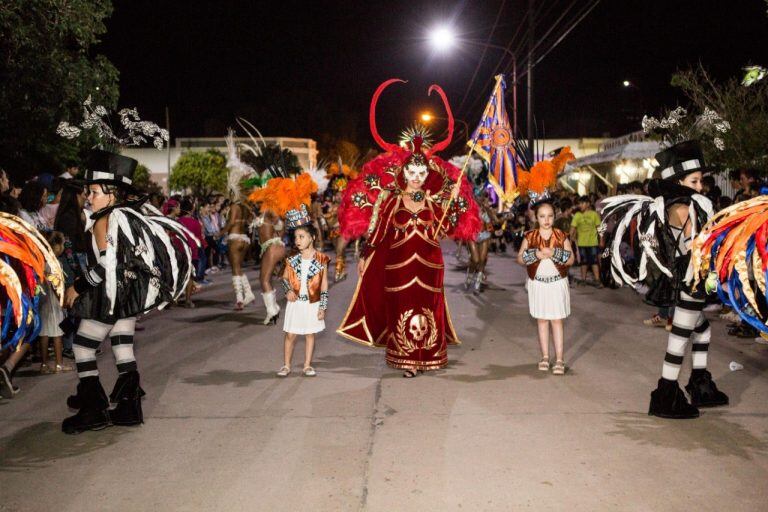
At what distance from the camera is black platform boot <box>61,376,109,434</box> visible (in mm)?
5285

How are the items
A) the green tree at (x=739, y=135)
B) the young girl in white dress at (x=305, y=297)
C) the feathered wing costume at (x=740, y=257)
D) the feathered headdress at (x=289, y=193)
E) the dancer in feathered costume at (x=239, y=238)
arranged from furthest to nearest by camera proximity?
the green tree at (x=739, y=135)
the dancer in feathered costume at (x=239, y=238)
the feathered headdress at (x=289, y=193)
the young girl in white dress at (x=305, y=297)
the feathered wing costume at (x=740, y=257)

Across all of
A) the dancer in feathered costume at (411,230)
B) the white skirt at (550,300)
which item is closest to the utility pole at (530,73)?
the dancer in feathered costume at (411,230)

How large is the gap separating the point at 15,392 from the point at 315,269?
9.40 ft

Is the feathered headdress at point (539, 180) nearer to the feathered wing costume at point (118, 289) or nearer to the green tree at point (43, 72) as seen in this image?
the feathered wing costume at point (118, 289)

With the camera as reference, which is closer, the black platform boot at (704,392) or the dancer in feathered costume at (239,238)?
the black platform boot at (704,392)

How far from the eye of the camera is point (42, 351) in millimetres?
7285

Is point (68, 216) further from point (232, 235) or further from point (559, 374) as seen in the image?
point (559, 374)

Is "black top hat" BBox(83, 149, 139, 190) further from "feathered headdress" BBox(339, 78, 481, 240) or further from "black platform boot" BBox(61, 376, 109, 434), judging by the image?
"feathered headdress" BBox(339, 78, 481, 240)

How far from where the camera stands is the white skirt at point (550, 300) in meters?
6.89

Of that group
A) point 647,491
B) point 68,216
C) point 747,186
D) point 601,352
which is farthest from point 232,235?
point 647,491

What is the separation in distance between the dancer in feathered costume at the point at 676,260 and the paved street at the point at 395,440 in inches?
8.2

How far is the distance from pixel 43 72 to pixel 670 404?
11.6m

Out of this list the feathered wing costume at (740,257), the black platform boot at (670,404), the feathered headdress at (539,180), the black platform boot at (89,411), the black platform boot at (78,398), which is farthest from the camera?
the feathered headdress at (539,180)

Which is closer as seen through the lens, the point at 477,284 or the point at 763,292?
the point at 763,292
